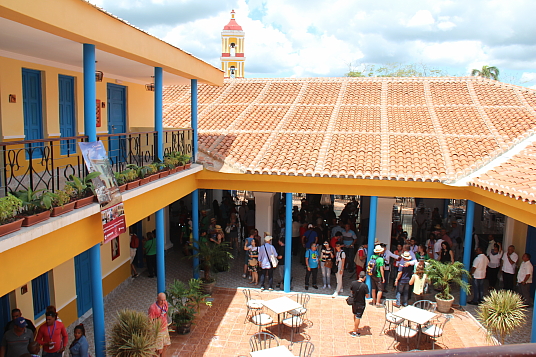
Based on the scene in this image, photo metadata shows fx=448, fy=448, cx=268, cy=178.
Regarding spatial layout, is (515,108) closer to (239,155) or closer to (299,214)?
(299,214)

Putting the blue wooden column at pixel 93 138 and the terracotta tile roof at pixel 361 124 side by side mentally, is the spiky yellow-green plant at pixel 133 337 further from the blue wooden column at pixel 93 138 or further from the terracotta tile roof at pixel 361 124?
the terracotta tile roof at pixel 361 124

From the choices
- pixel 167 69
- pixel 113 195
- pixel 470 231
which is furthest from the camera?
pixel 470 231

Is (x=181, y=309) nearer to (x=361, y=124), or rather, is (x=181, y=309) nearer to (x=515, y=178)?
(x=515, y=178)

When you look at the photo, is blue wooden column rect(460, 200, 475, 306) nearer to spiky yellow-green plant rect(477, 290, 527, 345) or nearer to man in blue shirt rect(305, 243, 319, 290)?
spiky yellow-green plant rect(477, 290, 527, 345)

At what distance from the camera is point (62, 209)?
6348mm

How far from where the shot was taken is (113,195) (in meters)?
7.62

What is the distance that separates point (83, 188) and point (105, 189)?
482 millimetres

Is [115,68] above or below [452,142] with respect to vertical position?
above

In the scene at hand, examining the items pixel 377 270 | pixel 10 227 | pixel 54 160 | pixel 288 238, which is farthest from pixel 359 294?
pixel 54 160

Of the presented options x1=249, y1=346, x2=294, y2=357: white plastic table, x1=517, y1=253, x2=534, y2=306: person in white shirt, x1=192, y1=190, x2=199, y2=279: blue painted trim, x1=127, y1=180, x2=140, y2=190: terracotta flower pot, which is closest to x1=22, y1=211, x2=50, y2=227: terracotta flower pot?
x1=127, y1=180, x2=140, y2=190: terracotta flower pot

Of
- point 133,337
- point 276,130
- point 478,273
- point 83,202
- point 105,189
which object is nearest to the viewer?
point 83,202

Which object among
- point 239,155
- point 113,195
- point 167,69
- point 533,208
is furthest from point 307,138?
point 113,195

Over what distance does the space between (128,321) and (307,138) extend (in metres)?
8.35

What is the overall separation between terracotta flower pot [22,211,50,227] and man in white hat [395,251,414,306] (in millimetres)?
8999
